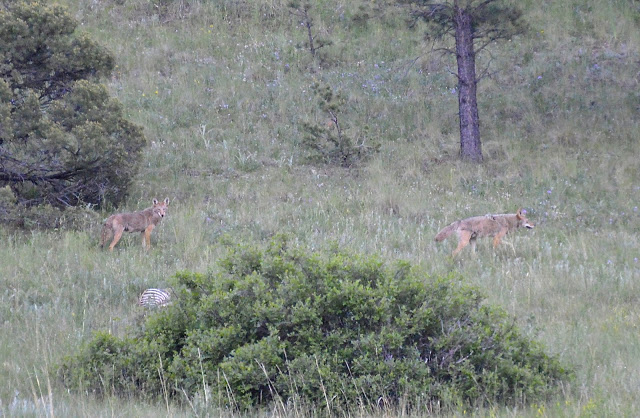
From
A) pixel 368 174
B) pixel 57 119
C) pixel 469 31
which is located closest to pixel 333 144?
pixel 368 174

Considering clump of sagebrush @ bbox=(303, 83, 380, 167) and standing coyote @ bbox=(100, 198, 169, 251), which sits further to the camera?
clump of sagebrush @ bbox=(303, 83, 380, 167)

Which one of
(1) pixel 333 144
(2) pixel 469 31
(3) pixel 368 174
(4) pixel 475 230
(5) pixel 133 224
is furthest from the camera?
(1) pixel 333 144

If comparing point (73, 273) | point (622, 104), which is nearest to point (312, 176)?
point (73, 273)

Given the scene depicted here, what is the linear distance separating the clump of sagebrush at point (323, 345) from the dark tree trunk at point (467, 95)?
11577 mm

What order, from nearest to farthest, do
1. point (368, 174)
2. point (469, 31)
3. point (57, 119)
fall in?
point (57, 119), point (368, 174), point (469, 31)

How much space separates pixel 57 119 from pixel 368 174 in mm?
6895

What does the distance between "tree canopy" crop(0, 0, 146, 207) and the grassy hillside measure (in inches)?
55.7

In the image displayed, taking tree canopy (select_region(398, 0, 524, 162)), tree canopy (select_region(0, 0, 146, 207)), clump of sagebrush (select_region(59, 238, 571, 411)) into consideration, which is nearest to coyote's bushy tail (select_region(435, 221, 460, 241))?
clump of sagebrush (select_region(59, 238, 571, 411))

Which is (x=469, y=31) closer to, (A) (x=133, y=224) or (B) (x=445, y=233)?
(B) (x=445, y=233)

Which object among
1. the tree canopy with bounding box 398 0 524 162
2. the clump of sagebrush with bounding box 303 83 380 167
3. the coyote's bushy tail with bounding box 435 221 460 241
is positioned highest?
the tree canopy with bounding box 398 0 524 162

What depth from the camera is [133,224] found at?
11.6m

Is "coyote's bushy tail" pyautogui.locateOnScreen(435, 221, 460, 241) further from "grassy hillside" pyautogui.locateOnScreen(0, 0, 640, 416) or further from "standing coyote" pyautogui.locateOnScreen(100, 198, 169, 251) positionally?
"standing coyote" pyautogui.locateOnScreen(100, 198, 169, 251)

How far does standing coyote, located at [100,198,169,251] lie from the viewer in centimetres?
1141

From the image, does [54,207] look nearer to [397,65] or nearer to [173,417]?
[173,417]
